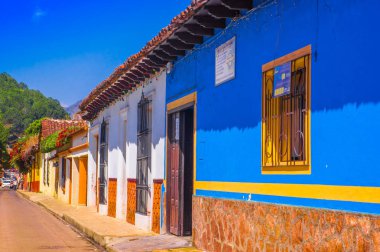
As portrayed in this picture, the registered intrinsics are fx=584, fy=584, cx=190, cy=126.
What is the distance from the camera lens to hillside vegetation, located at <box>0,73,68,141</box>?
11900cm

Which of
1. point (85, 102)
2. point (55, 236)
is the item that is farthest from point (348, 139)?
point (85, 102)

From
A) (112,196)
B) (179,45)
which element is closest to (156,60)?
(179,45)

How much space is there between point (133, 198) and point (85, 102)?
19.3 feet

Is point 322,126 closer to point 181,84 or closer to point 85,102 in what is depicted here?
point 181,84

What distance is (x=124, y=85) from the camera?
15289 mm

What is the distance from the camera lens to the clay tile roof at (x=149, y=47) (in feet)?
28.8

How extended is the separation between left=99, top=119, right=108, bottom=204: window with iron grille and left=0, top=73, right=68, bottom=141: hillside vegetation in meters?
98.6

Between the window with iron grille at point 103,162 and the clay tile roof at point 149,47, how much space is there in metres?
1.28

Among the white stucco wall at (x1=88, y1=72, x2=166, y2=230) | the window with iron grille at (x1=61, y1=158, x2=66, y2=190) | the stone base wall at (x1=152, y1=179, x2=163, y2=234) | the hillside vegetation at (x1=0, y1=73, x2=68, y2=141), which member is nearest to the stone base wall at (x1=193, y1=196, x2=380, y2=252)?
the stone base wall at (x1=152, y1=179, x2=163, y2=234)

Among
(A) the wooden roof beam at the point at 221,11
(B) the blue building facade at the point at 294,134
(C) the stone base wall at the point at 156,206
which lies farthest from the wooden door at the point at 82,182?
(A) the wooden roof beam at the point at 221,11

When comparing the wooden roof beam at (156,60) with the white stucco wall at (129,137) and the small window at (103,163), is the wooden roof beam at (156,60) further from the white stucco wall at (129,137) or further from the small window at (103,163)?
the small window at (103,163)

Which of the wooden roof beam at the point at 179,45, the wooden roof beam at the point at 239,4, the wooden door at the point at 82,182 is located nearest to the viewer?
the wooden roof beam at the point at 239,4

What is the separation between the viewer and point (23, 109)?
412 feet

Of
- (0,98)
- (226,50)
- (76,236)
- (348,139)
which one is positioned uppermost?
(0,98)
